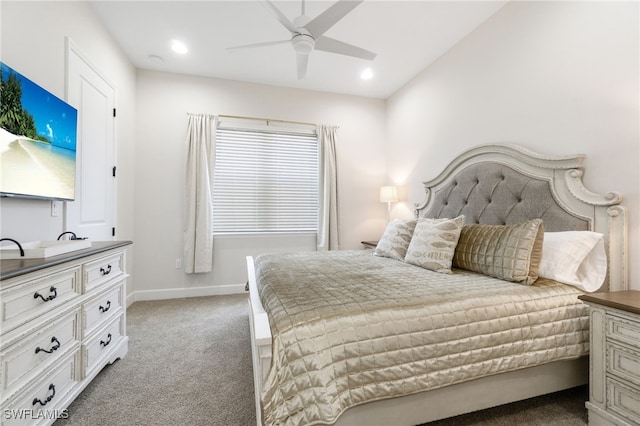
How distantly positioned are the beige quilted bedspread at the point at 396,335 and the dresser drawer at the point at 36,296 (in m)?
0.97

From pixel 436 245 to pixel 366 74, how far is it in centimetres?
256

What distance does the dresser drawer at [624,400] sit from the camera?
1.26m

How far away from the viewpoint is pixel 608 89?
179cm

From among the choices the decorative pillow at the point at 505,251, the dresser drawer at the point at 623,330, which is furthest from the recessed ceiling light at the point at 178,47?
the dresser drawer at the point at 623,330

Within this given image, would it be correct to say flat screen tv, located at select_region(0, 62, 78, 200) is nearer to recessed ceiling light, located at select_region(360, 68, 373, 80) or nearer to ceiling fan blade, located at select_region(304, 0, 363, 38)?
ceiling fan blade, located at select_region(304, 0, 363, 38)

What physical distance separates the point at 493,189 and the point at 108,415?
3095 millimetres

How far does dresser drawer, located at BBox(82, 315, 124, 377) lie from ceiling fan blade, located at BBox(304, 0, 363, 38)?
2.44 meters

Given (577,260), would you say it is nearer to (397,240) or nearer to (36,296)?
(397,240)

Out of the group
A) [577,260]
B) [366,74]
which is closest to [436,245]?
[577,260]

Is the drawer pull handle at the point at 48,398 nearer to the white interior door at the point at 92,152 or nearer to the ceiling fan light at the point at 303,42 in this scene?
the white interior door at the point at 92,152

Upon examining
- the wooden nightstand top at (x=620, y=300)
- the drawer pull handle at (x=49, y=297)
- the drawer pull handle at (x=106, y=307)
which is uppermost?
the drawer pull handle at (x=49, y=297)

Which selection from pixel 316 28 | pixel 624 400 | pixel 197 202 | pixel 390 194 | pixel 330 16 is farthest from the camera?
pixel 390 194

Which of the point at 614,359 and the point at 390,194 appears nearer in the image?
the point at 614,359

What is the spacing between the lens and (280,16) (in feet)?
6.04
